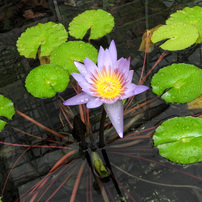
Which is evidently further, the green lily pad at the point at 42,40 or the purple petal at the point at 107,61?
the green lily pad at the point at 42,40

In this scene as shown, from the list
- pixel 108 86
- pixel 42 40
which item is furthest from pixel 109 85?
pixel 42 40

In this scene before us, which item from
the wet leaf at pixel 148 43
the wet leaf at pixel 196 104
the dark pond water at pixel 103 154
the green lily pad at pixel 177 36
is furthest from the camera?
the wet leaf at pixel 148 43

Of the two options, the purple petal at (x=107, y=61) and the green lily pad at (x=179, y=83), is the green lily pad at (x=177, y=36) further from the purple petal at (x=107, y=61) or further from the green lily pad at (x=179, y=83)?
the purple petal at (x=107, y=61)

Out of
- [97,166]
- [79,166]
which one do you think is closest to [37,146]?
[79,166]

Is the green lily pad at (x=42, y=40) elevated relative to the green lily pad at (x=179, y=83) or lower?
elevated

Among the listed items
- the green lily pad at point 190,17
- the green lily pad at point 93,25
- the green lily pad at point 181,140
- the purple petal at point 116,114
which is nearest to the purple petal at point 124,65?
the purple petal at point 116,114

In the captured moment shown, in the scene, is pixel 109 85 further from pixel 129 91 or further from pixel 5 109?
pixel 5 109

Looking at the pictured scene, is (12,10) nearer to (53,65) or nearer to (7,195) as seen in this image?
(53,65)
